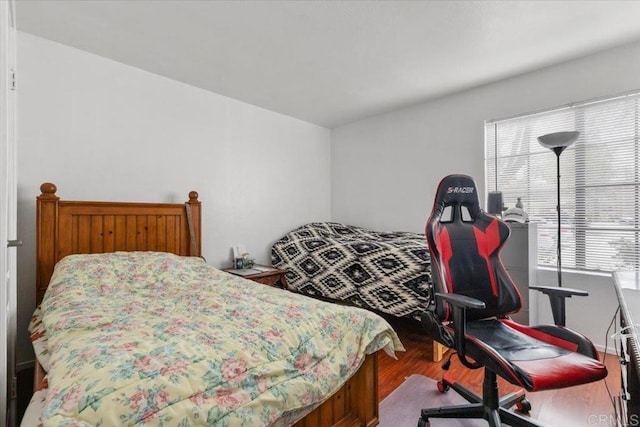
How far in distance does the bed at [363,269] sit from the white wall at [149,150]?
1.37ft

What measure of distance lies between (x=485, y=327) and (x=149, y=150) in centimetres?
293

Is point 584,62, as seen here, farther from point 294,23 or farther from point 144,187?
point 144,187

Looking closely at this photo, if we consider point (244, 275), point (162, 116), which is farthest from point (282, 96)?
point (244, 275)

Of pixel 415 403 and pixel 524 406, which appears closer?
pixel 524 406

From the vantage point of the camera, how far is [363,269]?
113 inches

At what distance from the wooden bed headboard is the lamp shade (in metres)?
2.92

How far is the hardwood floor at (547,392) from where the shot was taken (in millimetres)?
1650

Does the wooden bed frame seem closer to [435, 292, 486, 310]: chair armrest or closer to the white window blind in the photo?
[435, 292, 486, 310]: chair armrest

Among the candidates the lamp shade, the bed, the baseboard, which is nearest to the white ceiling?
the lamp shade

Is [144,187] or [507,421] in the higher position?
[144,187]

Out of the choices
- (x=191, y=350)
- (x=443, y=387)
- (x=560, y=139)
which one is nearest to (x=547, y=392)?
(x=443, y=387)

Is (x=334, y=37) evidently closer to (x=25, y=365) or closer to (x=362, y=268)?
(x=362, y=268)

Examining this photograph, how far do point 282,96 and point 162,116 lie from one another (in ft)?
4.02

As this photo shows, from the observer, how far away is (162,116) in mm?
2848
